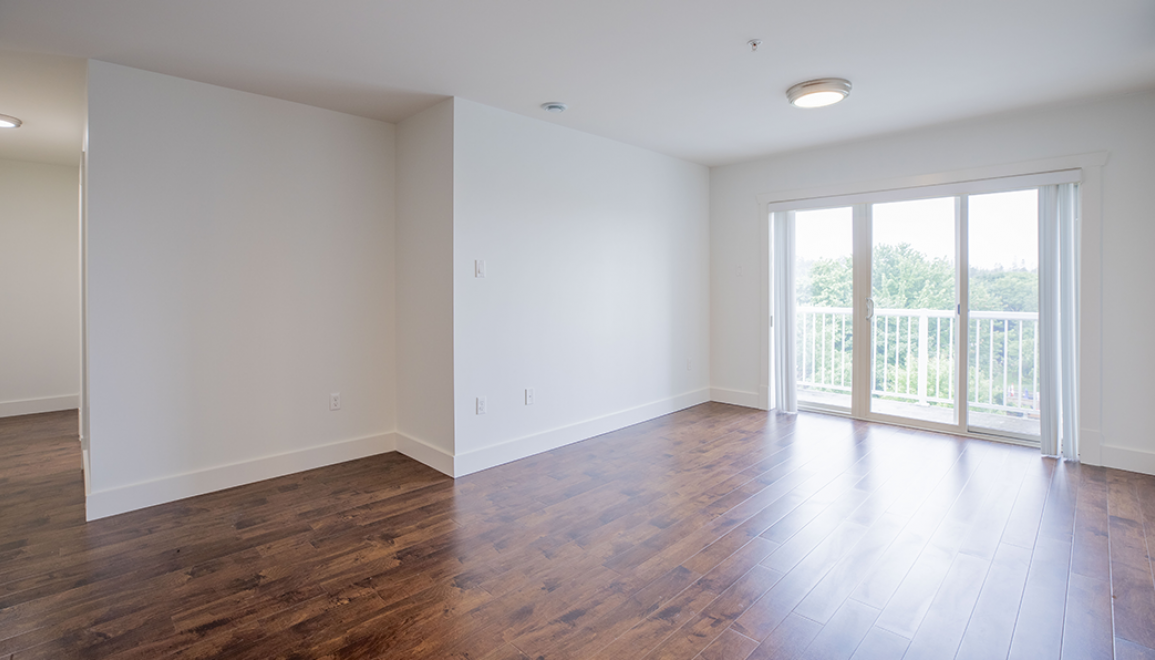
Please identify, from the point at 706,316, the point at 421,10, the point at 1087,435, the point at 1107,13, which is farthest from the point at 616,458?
the point at 1107,13

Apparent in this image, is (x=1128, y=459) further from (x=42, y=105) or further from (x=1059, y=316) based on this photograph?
(x=42, y=105)

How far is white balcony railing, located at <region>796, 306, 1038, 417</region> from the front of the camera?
14.0 ft

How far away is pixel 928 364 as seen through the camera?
15.5ft

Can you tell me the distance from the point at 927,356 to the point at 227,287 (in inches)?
210

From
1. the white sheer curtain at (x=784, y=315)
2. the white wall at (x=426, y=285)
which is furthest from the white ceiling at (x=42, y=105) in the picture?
the white sheer curtain at (x=784, y=315)

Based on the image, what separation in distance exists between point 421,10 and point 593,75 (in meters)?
1.11

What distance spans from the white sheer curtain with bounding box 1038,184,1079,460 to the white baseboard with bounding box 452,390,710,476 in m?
2.83

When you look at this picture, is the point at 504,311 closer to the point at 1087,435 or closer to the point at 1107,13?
the point at 1107,13

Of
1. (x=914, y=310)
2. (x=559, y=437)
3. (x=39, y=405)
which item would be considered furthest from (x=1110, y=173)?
(x=39, y=405)

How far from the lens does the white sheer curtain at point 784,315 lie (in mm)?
5332

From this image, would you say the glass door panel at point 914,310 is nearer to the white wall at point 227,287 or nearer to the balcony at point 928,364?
the balcony at point 928,364

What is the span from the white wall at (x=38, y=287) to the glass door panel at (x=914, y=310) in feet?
24.9

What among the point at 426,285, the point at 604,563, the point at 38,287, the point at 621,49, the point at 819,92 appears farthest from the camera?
the point at 38,287

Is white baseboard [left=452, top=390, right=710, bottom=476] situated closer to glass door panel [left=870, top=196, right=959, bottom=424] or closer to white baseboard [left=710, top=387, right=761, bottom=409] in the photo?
white baseboard [left=710, top=387, right=761, bottom=409]
